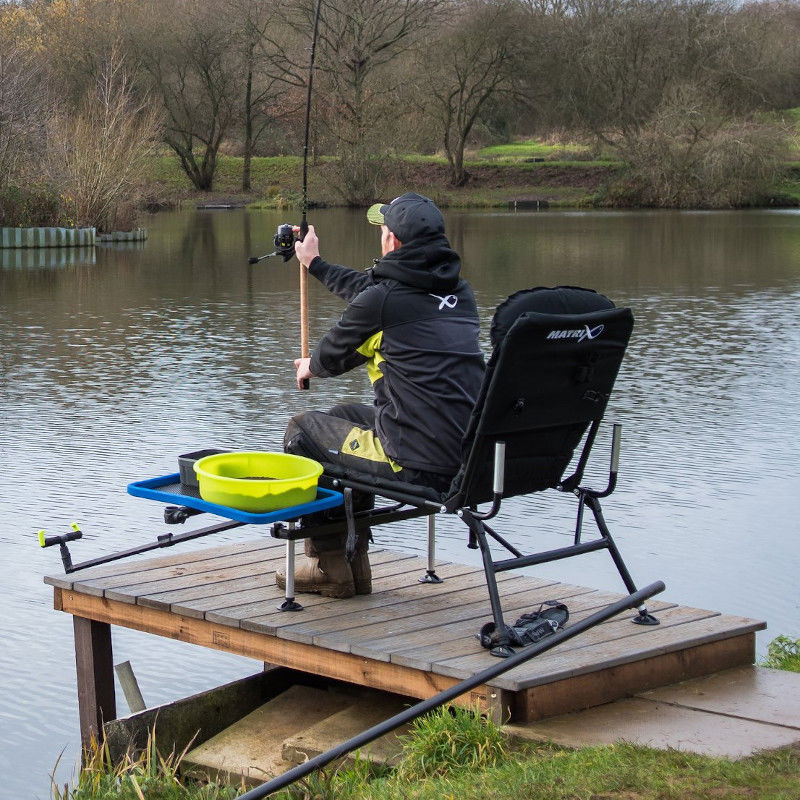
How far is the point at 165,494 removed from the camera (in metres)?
4.45

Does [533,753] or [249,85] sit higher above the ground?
[249,85]

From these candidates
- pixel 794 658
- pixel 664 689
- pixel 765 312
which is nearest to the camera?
pixel 664 689

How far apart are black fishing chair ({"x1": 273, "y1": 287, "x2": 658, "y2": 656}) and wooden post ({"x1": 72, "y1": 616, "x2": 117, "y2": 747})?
76 centimetres

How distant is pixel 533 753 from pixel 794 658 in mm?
1551

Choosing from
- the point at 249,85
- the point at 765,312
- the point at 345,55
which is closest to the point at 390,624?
the point at 765,312

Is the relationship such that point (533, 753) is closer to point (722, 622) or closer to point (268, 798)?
point (268, 798)

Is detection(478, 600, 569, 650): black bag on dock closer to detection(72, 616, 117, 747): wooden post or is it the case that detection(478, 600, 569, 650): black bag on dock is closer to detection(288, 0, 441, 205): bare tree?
detection(72, 616, 117, 747): wooden post

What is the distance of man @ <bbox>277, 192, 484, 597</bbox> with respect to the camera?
14.5ft

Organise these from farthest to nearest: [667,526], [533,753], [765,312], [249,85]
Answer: [249,85], [765,312], [667,526], [533,753]

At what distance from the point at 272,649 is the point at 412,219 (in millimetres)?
1361

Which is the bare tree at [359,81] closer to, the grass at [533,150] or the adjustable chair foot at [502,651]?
the grass at [533,150]

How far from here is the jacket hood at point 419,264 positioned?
4426 millimetres

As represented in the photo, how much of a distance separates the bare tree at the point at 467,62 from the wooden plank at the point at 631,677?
46335 mm

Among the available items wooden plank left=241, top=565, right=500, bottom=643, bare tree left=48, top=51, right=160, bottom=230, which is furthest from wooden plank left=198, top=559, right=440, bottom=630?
bare tree left=48, top=51, right=160, bottom=230
